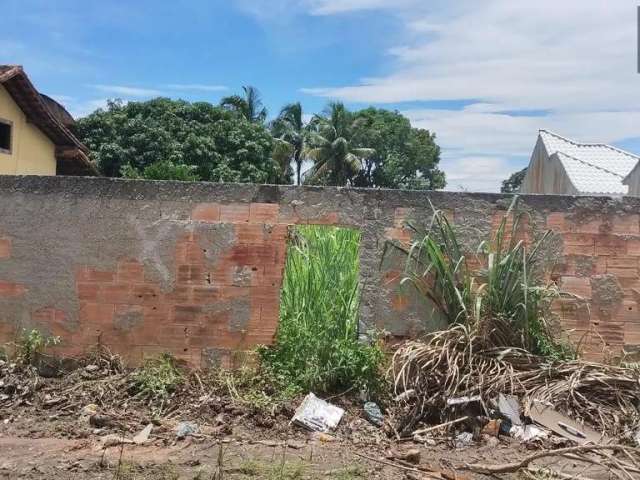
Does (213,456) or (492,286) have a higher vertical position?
(492,286)

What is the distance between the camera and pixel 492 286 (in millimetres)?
4570

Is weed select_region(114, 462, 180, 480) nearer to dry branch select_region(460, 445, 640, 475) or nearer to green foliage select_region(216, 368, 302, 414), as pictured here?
green foliage select_region(216, 368, 302, 414)

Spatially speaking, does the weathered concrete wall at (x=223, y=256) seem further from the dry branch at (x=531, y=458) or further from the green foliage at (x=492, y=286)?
the dry branch at (x=531, y=458)

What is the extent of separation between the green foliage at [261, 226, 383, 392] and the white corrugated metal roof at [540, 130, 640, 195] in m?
9.13

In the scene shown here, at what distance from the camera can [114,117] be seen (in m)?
23.2

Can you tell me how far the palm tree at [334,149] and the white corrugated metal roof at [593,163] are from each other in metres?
14.5

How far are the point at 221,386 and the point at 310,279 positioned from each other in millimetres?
1261

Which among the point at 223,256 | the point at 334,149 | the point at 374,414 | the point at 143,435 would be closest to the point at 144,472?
the point at 143,435

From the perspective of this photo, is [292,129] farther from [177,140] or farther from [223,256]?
[223,256]

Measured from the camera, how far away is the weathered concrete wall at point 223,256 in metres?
4.88

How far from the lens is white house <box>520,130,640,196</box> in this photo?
13.2m

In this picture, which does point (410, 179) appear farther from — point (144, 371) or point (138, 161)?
point (144, 371)

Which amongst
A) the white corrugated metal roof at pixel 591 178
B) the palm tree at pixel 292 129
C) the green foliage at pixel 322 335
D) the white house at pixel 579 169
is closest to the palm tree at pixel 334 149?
the palm tree at pixel 292 129

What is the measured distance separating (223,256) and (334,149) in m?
27.5
